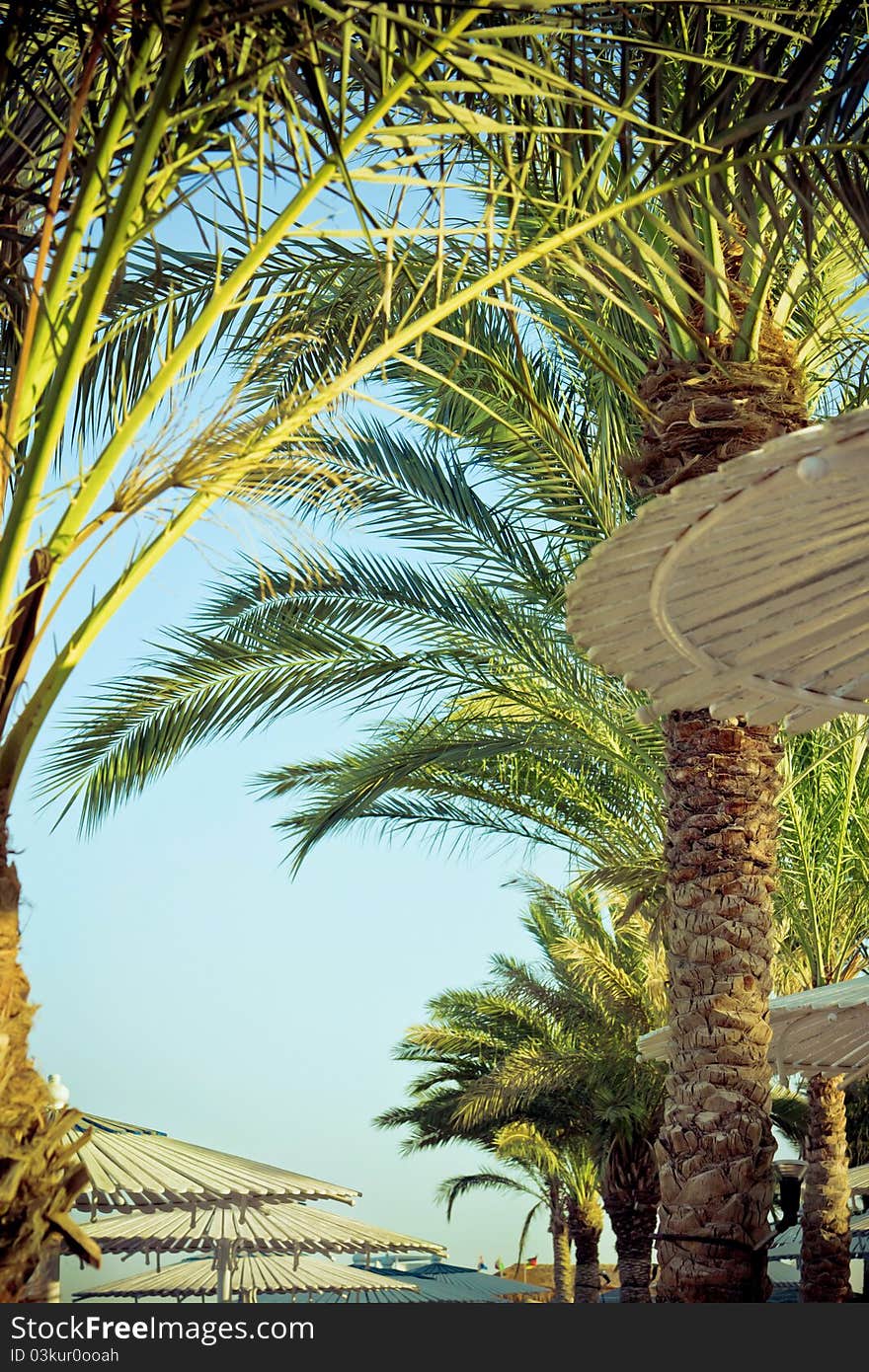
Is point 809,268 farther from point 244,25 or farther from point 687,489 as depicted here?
point 244,25

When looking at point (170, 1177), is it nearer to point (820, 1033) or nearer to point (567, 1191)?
point (820, 1033)

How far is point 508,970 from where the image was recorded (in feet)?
72.2

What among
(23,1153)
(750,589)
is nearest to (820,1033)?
(750,589)

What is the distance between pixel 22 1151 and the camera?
234 cm

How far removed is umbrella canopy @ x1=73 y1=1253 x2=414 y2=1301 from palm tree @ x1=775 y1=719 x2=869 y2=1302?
475cm

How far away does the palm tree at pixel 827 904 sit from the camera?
11.2 meters

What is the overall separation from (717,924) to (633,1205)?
12897 mm

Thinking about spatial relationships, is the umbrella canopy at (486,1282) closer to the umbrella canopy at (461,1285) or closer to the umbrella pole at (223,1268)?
the umbrella canopy at (461,1285)

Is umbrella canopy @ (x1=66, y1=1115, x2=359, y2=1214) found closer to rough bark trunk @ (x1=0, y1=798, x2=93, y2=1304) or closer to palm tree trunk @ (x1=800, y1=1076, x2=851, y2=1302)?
palm tree trunk @ (x1=800, y1=1076, x2=851, y2=1302)

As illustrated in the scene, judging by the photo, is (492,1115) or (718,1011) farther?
(492,1115)

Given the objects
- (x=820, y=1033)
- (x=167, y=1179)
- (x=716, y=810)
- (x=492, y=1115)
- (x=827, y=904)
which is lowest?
(x=167, y=1179)
